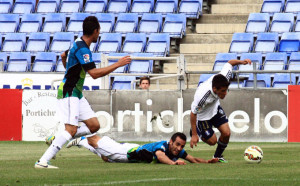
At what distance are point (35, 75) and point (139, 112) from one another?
5419 mm

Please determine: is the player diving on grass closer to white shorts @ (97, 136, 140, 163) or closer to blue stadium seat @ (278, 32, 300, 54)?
white shorts @ (97, 136, 140, 163)

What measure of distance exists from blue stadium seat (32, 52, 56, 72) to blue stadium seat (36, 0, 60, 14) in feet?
11.8

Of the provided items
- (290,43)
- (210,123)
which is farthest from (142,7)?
(210,123)

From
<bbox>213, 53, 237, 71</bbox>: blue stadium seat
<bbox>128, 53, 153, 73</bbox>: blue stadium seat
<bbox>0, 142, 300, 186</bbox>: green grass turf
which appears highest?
<bbox>213, 53, 237, 71</bbox>: blue stadium seat

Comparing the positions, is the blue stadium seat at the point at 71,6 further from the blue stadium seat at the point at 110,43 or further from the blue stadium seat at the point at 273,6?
the blue stadium seat at the point at 273,6

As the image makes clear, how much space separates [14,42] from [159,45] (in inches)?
231

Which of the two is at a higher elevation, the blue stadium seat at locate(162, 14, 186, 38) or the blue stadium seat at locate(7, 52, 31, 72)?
the blue stadium seat at locate(162, 14, 186, 38)

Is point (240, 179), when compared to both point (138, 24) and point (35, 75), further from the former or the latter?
point (138, 24)

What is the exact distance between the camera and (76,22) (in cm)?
2719

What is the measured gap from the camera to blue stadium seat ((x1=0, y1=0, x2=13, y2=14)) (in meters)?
28.9

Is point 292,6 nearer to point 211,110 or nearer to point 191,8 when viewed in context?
point 191,8

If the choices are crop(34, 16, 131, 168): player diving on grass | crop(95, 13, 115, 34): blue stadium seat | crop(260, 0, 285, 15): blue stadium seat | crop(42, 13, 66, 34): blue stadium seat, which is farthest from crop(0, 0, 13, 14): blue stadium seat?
crop(34, 16, 131, 168): player diving on grass

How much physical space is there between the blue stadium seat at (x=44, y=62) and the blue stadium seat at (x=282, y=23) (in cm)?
800

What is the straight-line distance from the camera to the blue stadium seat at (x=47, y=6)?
2859cm
